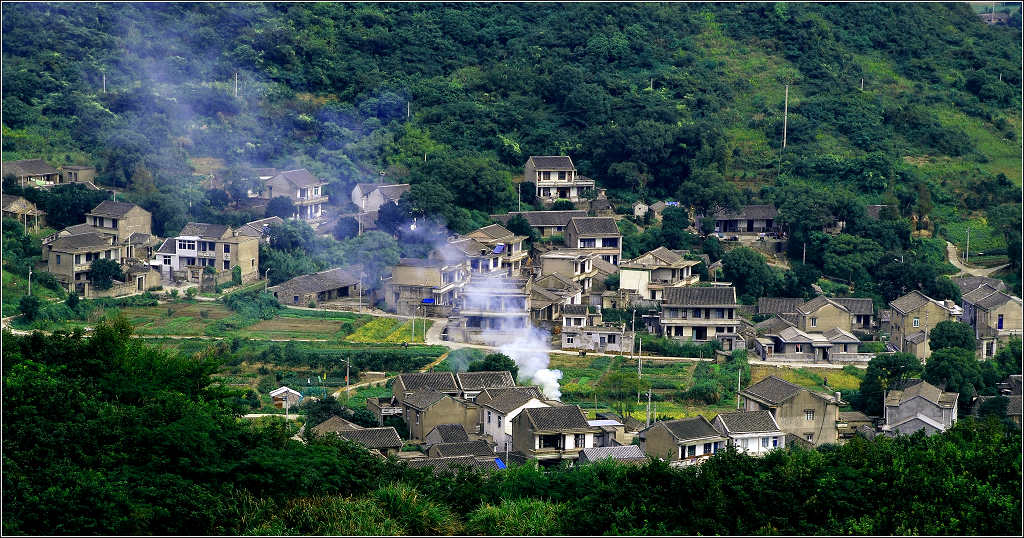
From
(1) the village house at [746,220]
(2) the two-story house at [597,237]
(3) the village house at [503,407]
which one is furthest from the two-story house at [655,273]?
(3) the village house at [503,407]

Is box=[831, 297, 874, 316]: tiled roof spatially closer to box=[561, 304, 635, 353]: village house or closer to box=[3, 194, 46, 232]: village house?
box=[561, 304, 635, 353]: village house

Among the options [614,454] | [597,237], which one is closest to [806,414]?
[614,454]

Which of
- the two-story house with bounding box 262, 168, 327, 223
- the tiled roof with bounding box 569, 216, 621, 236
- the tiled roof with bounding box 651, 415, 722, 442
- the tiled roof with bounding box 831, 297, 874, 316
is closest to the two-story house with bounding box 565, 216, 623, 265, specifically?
the tiled roof with bounding box 569, 216, 621, 236

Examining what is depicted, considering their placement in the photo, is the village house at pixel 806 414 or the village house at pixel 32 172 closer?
the village house at pixel 806 414

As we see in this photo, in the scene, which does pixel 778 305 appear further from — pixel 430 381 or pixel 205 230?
pixel 205 230

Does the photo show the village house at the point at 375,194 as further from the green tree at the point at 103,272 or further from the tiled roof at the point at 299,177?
the green tree at the point at 103,272

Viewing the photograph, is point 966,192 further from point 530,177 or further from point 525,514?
point 525,514

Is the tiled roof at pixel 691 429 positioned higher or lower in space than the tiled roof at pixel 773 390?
lower
